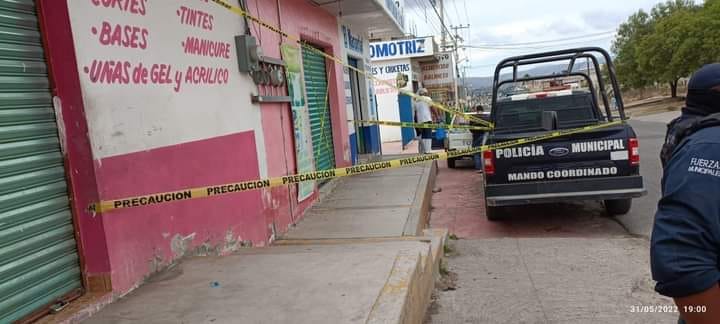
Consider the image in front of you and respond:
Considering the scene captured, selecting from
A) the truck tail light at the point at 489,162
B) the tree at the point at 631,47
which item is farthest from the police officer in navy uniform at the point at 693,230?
the tree at the point at 631,47

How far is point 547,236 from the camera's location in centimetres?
708

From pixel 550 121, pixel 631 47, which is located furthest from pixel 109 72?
pixel 631 47

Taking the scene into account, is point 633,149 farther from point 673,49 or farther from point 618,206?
point 673,49

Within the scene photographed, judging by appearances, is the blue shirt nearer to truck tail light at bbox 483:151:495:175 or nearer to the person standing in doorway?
truck tail light at bbox 483:151:495:175

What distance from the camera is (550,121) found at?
294 inches

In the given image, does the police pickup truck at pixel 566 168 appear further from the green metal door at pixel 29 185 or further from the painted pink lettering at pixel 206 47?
the green metal door at pixel 29 185

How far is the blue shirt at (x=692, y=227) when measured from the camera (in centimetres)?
173

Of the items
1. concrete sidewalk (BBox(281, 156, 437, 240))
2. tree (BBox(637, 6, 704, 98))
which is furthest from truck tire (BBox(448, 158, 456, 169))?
tree (BBox(637, 6, 704, 98))

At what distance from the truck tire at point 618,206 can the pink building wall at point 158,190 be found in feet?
14.7

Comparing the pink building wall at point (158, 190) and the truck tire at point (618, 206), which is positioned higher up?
the pink building wall at point (158, 190)

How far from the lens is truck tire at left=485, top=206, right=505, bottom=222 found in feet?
25.3

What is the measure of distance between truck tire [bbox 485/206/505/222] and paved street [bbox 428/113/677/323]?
3.8 inches

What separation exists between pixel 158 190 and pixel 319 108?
5198 mm

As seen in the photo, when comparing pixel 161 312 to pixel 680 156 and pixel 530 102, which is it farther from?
pixel 530 102
